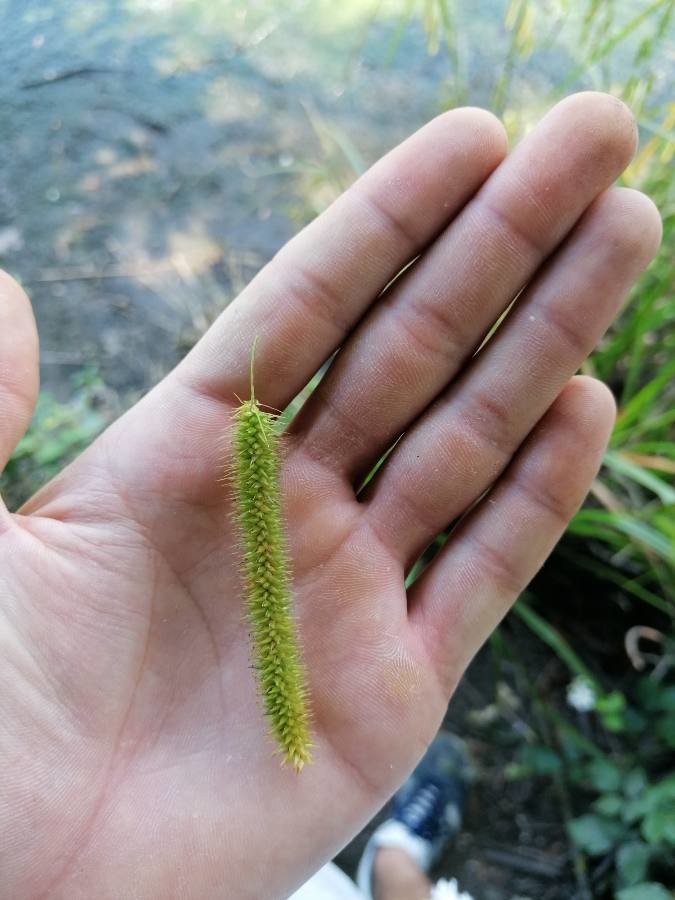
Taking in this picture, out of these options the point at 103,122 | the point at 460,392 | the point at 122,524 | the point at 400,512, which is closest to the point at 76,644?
the point at 122,524

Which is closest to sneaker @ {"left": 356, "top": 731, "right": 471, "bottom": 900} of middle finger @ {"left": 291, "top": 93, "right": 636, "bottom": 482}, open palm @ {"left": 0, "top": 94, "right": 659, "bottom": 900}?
open palm @ {"left": 0, "top": 94, "right": 659, "bottom": 900}

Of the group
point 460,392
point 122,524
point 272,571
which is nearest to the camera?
point 272,571

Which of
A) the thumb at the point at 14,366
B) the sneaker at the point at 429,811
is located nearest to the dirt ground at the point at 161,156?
the sneaker at the point at 429,811

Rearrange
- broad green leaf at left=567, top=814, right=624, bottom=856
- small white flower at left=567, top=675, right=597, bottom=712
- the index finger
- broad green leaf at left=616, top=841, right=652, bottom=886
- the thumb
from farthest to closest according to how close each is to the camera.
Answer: small white flower at left=567, top=675, right=597, bottom=712 → broad green leaf at left=567, top=814, right=624, bottom=856 → broad green leaf at left=616, top=841, right=652, bottom=886 → the index finger → the thumb

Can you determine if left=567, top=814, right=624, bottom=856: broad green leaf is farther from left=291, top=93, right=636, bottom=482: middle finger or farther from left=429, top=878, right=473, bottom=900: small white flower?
left=291, top=93, right=636, bottom=482: middle finger

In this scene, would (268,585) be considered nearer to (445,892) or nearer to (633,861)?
(445,892)

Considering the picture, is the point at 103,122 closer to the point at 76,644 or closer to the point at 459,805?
the point at 76,644
